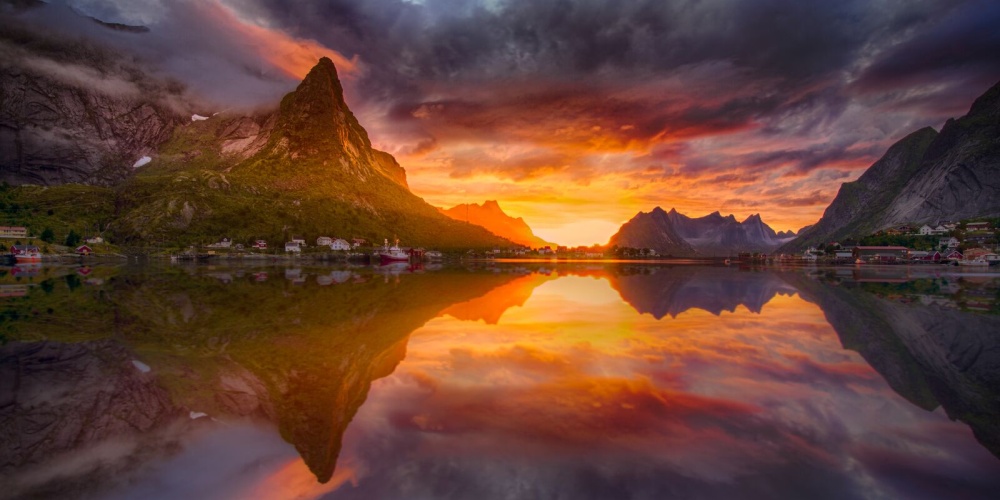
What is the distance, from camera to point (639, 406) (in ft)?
29.6

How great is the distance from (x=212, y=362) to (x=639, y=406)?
37.8ft

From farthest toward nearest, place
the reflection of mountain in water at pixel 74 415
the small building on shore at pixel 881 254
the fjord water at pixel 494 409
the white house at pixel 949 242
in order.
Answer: the white house at pixel 949 242
the small building on shore at pixel 881 254
the reflection of mountain in water at pixel 74 415
the fjord water at pixel 494 409

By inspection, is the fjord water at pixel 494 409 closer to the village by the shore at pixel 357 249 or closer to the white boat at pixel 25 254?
the village by the shore at pixel 357 249

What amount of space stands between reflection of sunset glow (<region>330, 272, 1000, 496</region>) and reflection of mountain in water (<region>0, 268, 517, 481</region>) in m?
0.97

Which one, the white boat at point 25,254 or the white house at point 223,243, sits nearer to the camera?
the white boat at point 25,254

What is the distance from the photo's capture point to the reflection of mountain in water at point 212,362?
8.30 metres

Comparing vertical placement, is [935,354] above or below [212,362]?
below

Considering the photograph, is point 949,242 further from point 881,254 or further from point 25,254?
point 25,254

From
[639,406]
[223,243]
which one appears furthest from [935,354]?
[223,243]

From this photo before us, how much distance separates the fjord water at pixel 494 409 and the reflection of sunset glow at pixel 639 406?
0.05 m

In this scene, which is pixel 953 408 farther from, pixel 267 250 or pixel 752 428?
pixel 267 250

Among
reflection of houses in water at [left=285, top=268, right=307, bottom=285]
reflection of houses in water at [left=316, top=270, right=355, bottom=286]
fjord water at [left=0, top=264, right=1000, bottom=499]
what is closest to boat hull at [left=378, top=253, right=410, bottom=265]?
reflection of houses in water at [left=285, top=268, right=307, bottom=285]

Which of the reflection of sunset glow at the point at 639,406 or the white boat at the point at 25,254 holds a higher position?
the white boat at the point at 25,254

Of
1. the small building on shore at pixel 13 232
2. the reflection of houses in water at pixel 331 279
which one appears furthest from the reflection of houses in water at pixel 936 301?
the small building on shore at pixel 13 232
